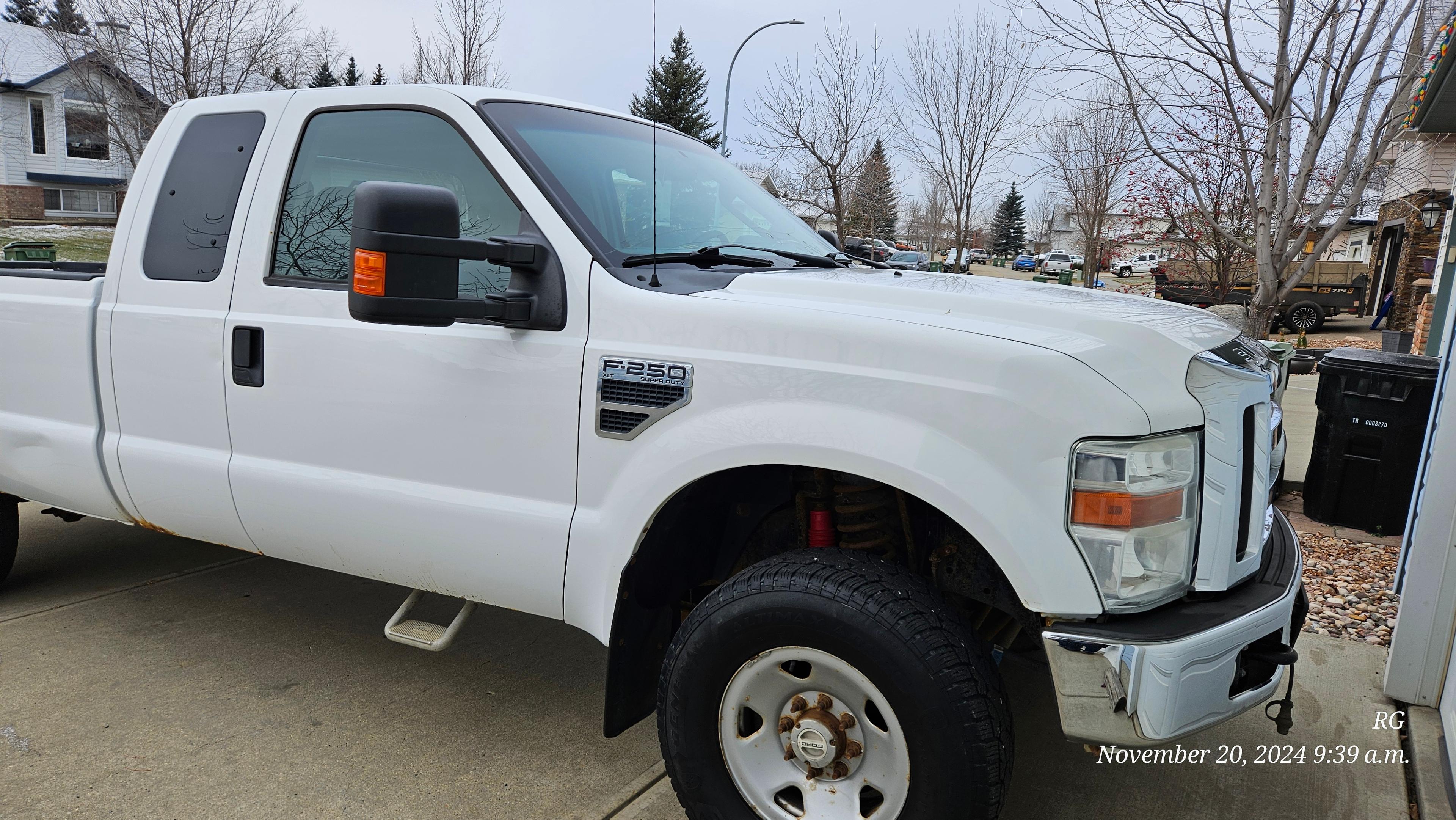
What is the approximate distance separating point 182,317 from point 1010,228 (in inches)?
3300

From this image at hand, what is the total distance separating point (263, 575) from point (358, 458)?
2.09 meters

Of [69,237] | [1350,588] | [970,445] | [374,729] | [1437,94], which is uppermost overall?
[1437,94]

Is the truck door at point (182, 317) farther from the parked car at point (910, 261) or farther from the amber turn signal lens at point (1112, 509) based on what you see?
the amber turn signal lens at point (1112, 509)

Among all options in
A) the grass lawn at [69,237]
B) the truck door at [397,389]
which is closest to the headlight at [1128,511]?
the truck door at [397,389]

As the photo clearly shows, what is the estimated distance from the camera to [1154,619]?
81.0 inches

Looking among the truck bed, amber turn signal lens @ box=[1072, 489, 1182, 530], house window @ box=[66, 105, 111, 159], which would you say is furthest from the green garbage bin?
house window @ box=[66, 105, 111, 159]

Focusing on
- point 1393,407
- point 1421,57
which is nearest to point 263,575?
point 1393,407

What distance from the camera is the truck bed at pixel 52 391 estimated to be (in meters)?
3.43

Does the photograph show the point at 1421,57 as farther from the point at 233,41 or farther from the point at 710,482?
the point at 233,41

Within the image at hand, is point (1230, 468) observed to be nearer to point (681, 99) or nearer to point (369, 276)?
point (369, 276)

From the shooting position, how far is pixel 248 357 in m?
3.04

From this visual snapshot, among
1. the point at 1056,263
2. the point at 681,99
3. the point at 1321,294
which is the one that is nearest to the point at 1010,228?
the point at 1056,263

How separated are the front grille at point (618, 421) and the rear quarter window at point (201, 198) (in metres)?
1.58

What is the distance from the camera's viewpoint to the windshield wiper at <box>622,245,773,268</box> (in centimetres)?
265
